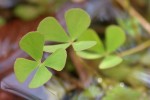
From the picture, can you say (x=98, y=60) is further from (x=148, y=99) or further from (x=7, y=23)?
(x=7, y=23)

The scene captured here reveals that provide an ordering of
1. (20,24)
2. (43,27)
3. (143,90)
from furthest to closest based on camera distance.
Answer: (20,24) < (143,90) < (43,27)

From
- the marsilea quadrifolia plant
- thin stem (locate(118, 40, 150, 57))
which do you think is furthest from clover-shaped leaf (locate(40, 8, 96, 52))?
thin stem (locate(118, 40, 150, 57))

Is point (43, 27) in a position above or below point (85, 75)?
above

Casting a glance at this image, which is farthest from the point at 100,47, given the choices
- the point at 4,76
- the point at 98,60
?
the point at 4,76

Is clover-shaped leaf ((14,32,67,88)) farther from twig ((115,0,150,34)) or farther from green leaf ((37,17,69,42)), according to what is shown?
twig ((115,0,150,34))

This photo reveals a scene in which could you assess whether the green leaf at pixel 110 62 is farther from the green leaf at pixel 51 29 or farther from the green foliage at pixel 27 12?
the green foliage at pixel 27 12

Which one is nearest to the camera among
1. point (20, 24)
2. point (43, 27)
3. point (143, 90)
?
point (43, 27)

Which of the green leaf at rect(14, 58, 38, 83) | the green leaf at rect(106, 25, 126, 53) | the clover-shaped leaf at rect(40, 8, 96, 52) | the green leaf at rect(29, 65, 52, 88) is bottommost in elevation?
the green leaf at rect(106, 25, 126, 53)

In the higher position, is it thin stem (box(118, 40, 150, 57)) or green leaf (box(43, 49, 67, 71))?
green leaf (box(43, 49, 67, 71))

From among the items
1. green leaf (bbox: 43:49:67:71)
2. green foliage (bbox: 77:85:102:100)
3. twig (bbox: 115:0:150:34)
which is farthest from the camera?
twig (bbox: 115:0:150:34)
